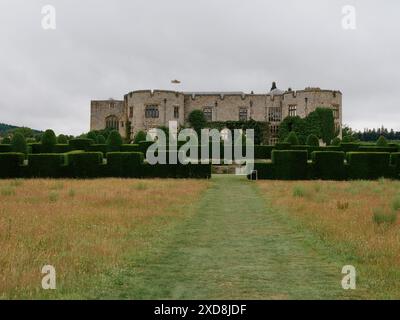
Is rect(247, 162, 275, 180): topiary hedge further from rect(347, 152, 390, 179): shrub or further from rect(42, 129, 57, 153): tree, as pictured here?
rect(42, 129, 57, 153): tree

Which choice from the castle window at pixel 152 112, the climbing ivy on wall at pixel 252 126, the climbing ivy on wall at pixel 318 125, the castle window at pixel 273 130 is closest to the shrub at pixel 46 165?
the castle window at pixel 152 112

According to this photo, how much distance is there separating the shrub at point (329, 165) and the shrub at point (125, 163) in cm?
978

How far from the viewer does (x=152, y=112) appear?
5709cm

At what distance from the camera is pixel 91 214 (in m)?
13.1

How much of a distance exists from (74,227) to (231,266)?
181 inches

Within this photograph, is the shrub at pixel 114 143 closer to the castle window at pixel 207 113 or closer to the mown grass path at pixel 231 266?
the castle window at pixel 207 113

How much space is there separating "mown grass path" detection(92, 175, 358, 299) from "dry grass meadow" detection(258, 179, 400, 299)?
0.41m

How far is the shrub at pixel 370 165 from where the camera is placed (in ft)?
88.7

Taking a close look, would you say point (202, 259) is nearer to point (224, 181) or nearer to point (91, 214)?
point (91, 214)

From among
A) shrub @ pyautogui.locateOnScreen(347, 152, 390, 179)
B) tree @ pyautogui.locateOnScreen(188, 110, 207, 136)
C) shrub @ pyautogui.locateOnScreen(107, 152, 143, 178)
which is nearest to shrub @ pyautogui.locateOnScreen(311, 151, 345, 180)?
shrub @ pyautogui.locateOnScreen(347, 152, 390, 179)

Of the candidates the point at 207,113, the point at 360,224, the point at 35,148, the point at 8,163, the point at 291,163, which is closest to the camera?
the point at 360,224

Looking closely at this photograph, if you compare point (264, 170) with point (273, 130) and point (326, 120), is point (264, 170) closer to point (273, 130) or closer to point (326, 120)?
point (326, 120)

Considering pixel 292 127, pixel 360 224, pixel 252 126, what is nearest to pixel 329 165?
pixel 360 224
